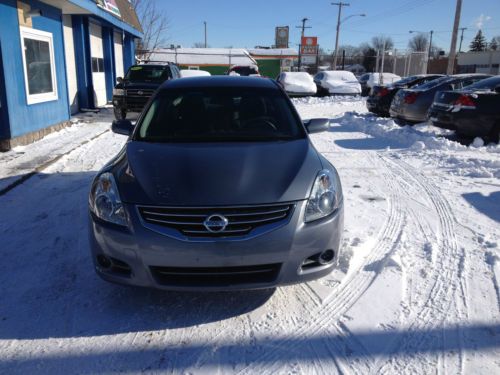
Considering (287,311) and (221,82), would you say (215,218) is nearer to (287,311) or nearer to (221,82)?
(287,311)

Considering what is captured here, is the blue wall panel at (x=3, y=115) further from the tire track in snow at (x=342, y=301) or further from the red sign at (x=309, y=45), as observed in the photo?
the red sign at (x=309, y=45)

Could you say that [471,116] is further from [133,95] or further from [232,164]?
[133,95]

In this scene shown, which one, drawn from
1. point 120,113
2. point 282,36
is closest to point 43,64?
point 120,113

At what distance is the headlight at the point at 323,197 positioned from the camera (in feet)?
9.80

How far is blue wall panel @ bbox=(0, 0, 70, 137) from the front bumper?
6849 mm

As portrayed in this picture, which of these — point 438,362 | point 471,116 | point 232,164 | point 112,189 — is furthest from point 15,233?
point 471,116

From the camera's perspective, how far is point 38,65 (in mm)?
10023

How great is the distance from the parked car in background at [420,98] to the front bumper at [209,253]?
1013 cm

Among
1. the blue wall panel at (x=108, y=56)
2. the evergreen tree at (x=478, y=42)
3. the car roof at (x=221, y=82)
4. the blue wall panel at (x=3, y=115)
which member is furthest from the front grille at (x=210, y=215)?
the evergreen tree at (x=478, y=42)

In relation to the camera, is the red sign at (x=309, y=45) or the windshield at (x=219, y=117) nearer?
the windshield at (x=219, y=117)

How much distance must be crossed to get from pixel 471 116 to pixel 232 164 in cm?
794

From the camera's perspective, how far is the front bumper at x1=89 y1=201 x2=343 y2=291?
9.04 feet

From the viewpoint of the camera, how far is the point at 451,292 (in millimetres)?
3400

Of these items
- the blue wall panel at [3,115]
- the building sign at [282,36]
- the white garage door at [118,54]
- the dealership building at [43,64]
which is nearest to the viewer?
the blue wall panel at [3,115]
